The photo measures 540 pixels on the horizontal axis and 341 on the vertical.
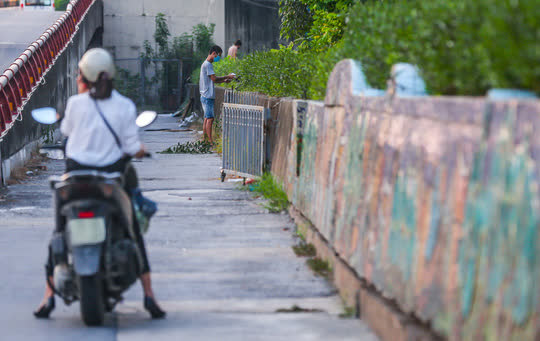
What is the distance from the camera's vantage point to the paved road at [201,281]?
5363mm

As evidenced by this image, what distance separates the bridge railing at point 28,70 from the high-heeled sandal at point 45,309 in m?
7.84

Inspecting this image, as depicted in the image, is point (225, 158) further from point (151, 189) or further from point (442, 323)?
point (442, 323)

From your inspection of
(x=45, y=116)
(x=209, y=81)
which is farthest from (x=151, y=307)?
(x=209, y=81)

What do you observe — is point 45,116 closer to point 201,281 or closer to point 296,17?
point 201,281

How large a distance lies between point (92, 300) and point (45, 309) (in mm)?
619

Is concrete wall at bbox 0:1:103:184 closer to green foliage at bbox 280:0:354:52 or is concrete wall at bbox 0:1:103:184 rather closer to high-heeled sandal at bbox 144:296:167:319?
green foliage at bbox 280:0:354:52

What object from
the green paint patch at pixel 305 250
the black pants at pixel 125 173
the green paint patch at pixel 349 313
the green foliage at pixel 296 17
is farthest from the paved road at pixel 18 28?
the green paint patch at pixel 349 313

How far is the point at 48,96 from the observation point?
19.6 meters

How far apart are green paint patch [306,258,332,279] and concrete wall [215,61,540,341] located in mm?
139

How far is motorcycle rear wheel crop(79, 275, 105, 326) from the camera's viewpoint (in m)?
5.16

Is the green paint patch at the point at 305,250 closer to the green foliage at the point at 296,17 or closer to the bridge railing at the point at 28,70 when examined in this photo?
the bridge railing at the point at 28,70

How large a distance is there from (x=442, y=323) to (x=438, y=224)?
490 millimetres

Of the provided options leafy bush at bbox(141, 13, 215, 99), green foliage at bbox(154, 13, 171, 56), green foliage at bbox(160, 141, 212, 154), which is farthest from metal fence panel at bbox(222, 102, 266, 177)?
green foliage at bbox(154, 13, 171, 56)

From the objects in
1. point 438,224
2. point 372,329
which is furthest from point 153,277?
point 438,224
